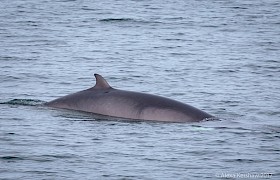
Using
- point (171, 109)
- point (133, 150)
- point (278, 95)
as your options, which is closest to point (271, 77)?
point (278, 95)

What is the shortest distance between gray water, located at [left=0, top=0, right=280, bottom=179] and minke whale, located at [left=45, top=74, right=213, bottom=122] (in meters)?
0.30

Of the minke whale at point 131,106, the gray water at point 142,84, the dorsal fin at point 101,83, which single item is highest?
the dorsal fin at point 101,83

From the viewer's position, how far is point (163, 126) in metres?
17.3

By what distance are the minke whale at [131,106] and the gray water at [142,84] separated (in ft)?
0.99

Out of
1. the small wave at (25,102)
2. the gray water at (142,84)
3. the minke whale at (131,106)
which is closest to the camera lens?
the gray water at (142,84)

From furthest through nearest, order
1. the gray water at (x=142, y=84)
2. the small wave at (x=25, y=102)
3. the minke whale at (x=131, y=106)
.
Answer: the small wave at (x=25, y=102)
the minke whale at (x=131, y=106)
the gray water at (x=142, y=84)

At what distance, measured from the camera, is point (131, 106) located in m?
17.9

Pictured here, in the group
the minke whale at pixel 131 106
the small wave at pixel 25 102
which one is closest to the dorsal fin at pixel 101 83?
the minke whale at pixel 131 106

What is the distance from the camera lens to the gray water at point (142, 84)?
1470cm

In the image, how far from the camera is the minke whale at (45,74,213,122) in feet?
58.1

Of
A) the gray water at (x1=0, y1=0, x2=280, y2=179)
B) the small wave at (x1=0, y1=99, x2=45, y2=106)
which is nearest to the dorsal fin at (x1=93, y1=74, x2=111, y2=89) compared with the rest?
the gray water at (x1=0, y1=0, x2=280, y2=179)

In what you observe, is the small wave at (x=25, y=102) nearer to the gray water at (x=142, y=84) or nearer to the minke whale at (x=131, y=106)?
the gray water at (x=142, y=84)

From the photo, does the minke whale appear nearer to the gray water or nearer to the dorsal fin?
the dorsal fin

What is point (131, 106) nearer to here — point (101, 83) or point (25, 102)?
point (101, 83)
